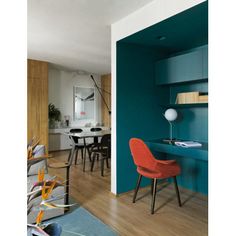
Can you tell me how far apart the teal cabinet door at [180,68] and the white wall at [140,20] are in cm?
81

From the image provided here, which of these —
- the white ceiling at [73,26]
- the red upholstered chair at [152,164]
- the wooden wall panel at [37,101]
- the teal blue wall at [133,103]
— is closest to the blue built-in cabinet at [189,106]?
Result: the teal blue wall at [133,103]

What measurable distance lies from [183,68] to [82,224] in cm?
245

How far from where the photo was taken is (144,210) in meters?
2.62

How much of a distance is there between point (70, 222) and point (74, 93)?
5.23 metres

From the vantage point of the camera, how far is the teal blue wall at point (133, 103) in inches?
123

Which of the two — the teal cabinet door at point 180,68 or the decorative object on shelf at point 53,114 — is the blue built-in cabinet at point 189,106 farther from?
the decorative object on shelf at point 53,114

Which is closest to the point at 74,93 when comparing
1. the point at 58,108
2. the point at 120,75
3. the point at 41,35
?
the point at 58,108

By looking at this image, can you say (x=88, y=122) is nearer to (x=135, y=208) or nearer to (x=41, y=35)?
(x=41, y=35)

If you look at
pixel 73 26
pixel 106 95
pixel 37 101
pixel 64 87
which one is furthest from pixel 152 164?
pixel 106 95

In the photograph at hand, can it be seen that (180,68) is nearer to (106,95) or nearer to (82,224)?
(82,224)

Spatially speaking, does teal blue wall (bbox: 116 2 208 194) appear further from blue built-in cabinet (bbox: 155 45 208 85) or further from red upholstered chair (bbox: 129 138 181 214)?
red upholstered chair (bbox: 129 138 181 214)

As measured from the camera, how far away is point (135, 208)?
2676mm

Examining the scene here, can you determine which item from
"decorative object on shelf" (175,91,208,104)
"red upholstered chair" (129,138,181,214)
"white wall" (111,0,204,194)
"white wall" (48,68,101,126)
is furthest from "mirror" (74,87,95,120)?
"red upholstered chair" (129,138,181,214)
